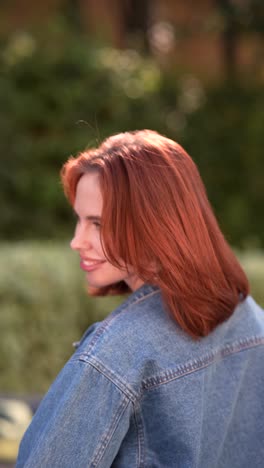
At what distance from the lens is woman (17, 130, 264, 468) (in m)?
1.55

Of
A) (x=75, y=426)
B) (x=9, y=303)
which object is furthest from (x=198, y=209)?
(x=9, y=303)

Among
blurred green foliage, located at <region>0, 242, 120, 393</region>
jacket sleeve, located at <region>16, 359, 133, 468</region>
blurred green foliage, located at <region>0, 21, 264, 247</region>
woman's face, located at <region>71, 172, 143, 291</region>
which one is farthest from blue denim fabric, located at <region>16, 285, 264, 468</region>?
blurred green foliage, located at <region>0, 21, 264, 247</region>

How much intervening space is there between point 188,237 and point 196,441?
0.43 meters

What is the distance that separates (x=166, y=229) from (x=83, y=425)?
1.47 ft

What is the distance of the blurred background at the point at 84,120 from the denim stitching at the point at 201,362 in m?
1.13

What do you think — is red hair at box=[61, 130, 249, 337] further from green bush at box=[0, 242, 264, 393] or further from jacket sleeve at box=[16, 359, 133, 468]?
green bush at box=[0, 242, 264, 393]

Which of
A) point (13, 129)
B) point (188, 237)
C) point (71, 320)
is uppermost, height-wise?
point (188, 237)

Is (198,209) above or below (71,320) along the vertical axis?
above

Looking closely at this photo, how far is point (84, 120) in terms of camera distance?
23.1 feet

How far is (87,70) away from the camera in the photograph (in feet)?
25.7

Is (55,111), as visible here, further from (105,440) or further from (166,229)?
(105,440)

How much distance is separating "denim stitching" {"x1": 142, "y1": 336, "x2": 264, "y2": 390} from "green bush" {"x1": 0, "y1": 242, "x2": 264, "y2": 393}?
2.36 meters

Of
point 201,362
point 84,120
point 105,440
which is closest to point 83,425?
point 105,440

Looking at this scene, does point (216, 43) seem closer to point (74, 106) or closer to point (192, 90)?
point (192, 90)
